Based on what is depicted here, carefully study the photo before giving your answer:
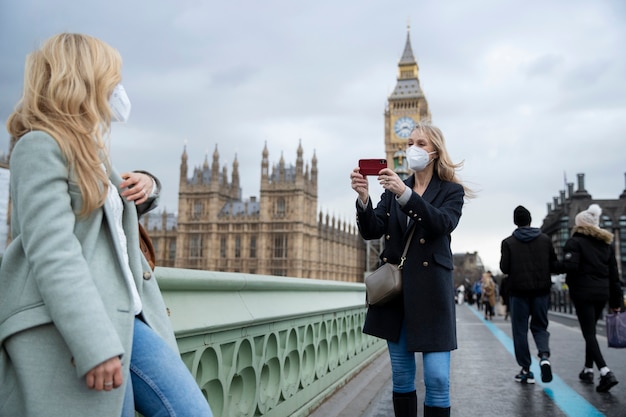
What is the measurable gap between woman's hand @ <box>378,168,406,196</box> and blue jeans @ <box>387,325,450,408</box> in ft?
2.30

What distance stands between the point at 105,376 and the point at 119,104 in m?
0.81

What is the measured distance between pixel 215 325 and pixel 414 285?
3.23 ft

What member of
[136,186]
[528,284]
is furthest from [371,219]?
[528,284]

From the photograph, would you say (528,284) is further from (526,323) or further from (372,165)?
(372,165)

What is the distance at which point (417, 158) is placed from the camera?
3.06m

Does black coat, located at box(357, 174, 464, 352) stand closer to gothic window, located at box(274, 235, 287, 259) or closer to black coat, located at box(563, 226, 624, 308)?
black coat, located at box(563, 226, 624, 308)

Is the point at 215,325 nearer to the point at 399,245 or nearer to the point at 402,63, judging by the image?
the point at 399,245

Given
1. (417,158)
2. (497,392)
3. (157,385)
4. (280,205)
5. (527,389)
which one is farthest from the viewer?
(280,205)

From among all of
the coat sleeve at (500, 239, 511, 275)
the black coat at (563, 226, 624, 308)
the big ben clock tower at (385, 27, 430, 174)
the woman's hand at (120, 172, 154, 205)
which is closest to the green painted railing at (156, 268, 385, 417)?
the woman's hand at (120, 172, 154, 205)

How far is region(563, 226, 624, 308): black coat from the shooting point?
5.64 m

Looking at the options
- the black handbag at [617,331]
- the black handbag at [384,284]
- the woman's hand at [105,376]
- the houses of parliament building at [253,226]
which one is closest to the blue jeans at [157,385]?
the woman's hand at [105,376]

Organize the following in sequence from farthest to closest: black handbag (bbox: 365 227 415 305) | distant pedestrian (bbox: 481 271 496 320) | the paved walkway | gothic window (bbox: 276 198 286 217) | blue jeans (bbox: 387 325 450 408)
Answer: gothic window (bbox: 276 198 286 217) < distant pedestrian (bbox: 481 271 496 320) < the paved walkway < black handbag (bbox: 365 227 415 305) < blue jeans (bbox: 387 325 450 408)

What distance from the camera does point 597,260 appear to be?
226 inches

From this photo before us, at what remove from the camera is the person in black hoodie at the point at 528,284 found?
5.56 meters
